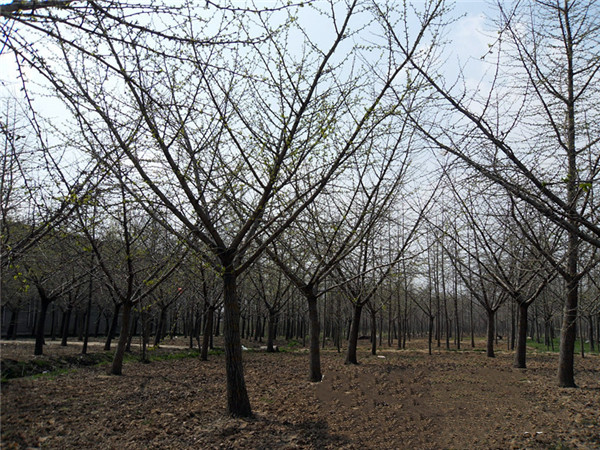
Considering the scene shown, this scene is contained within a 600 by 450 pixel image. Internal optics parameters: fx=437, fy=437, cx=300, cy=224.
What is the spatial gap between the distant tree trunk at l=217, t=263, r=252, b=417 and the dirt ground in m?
0.22

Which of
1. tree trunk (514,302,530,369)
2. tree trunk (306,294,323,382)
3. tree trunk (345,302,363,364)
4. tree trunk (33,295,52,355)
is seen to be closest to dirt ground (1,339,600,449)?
tree trunk (306,294,323,382)

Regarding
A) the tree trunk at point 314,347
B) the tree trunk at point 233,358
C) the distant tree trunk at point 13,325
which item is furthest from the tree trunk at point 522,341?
the distant tree trunk at point 13,325

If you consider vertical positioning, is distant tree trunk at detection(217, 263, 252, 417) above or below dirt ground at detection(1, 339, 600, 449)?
above

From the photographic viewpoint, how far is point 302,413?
264 inches

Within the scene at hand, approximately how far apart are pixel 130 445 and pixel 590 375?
484 inches

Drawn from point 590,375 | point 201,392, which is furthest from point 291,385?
point 590,375

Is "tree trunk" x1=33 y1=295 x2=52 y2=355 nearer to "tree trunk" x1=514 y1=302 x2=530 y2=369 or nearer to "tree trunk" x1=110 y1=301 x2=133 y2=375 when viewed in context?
"tree trunk" x1=110 y1=301 x2=133 y2=375

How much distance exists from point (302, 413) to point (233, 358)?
4.88ft

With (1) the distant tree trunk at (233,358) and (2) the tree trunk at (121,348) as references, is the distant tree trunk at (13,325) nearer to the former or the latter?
(2) the tree trunk at (121,348)

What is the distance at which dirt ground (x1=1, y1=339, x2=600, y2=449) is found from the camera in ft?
17.2

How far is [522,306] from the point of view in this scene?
13.9m

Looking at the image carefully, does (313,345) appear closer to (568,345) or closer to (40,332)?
(568,345)

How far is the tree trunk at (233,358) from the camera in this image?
6.09 m

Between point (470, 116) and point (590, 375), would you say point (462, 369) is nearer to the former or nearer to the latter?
point (590, 375)
